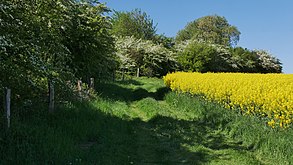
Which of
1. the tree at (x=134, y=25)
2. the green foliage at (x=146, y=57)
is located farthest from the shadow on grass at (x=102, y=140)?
the tree at (x=134, y=25)

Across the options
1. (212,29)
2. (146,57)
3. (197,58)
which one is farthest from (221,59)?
(212,29)

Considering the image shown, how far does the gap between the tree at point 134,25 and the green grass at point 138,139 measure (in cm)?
4811

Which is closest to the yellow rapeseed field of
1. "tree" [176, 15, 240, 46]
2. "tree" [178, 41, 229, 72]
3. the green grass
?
the green grass

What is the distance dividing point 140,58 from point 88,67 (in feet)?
99.4

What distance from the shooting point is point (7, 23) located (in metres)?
7.14

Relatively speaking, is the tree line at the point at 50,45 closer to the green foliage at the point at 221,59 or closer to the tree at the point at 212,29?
the green foliage at the point at 221,59

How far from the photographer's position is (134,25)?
2464 inches

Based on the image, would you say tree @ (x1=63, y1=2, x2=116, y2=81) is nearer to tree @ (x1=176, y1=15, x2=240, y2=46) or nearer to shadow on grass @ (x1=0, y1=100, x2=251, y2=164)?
shadow on grass @ (x1=0, y1=100, x2=251, y2=164)

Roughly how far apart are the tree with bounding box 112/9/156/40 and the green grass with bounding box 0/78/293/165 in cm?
4811

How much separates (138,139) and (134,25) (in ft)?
174

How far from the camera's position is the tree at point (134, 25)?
61659 mm

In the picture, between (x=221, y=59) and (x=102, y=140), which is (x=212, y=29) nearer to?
(x=221, y=59)

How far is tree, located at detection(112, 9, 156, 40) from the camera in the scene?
202 ft

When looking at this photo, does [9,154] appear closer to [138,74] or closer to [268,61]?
[138,74]
